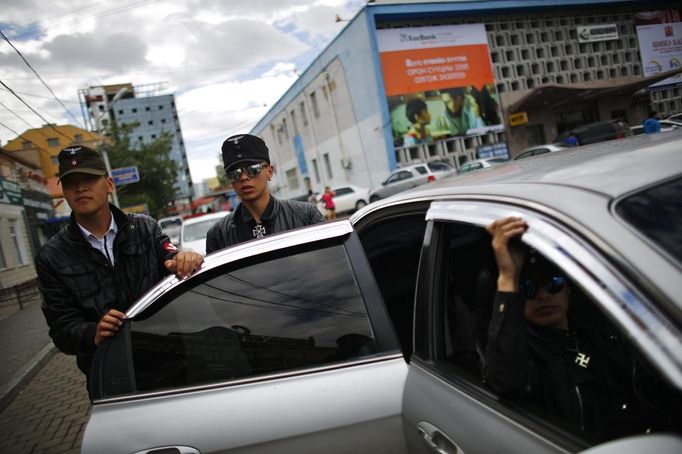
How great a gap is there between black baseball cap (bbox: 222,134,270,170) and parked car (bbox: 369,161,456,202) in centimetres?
1607

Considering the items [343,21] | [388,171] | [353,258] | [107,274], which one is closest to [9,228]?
[388,171]

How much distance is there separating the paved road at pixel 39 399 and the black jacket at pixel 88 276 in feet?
7.51

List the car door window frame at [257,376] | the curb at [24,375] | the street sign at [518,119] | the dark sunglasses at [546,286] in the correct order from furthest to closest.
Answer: the street sign at [518,119] < the curb at [24,375] < the car door window frame at [257,376] < the dark sunglasses at [546,286]

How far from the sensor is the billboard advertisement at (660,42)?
29297 mm

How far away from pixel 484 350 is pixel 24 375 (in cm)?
672

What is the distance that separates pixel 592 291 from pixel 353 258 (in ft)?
2.90

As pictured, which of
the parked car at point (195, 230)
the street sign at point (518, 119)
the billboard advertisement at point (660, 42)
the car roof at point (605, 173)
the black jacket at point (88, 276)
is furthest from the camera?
the billboard advertisement at point (660, 42)

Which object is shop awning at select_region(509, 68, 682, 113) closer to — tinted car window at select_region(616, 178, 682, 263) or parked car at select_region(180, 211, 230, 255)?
parked car at select_region(180, 211, 230, 255)

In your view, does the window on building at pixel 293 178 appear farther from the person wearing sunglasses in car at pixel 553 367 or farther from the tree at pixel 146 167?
the person wearing sunglasses in car at pixel 553 367

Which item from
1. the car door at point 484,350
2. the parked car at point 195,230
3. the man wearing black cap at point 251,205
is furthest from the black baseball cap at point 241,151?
the parked car at point 195,230

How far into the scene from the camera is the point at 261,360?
61.7 inches

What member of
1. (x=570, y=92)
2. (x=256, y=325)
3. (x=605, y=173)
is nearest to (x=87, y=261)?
(x=256, y=325)

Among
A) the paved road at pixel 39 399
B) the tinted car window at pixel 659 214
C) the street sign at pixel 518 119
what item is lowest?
the paved road at pixel 39 399

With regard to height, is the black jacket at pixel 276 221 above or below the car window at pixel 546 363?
above
